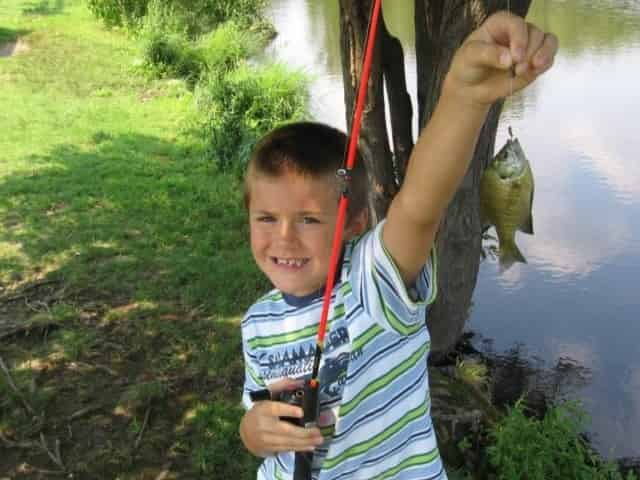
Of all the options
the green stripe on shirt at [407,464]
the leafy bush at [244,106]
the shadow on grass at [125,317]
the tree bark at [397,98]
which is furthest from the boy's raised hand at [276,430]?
the leafy bush at [244,106]

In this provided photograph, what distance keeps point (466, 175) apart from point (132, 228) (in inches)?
135

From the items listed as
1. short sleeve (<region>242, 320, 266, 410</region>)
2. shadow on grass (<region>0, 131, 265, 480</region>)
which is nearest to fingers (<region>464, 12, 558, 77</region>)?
short sleeve (<region>242, 320, 266, 410</region>)

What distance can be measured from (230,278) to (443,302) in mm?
1751

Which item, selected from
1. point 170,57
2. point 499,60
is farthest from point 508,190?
point 170,57

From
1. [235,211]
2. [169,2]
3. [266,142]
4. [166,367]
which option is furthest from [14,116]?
[266,142]

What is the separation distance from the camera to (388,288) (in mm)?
1387

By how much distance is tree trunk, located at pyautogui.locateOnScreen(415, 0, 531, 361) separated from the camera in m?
3.22

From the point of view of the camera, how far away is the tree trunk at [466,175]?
3221 millimetres

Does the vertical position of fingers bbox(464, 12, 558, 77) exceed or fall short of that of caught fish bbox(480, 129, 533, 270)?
it exceeds it

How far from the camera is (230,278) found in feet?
17.2

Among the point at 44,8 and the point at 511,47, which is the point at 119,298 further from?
the point at 44,8

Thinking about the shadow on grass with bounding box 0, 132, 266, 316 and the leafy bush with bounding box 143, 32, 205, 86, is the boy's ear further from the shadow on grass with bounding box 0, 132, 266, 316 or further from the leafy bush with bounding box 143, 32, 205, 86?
the leafy bush with bounding box 143, 32, 205, 86

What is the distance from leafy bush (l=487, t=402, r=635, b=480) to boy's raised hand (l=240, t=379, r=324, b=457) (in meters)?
2.03

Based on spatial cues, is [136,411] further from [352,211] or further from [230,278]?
[352,211]
